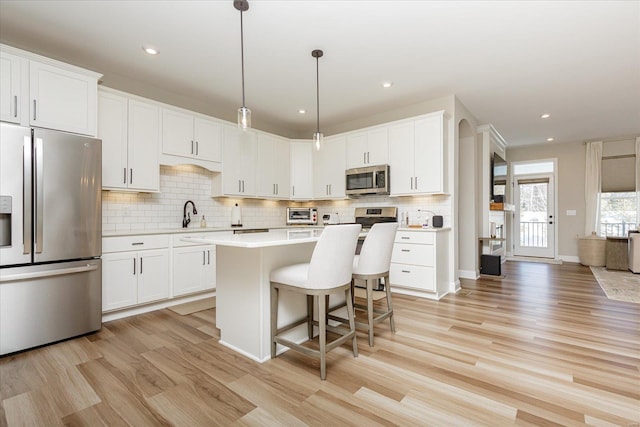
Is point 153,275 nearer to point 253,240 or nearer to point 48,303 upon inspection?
point 48,303

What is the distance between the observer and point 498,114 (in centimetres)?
496

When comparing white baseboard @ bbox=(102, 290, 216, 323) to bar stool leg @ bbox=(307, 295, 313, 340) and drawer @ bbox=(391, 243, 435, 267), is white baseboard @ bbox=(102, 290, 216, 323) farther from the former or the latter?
drawer @ bbox=(391, 243, 435, 267)

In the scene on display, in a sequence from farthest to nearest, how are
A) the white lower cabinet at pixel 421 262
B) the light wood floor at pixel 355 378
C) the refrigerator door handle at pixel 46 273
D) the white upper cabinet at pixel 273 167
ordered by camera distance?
the white upper cabinet at pixel 273 167
the white lower cabinet at pixel 421 262
the refrigerator door handle at pixel 46 273
the light wood floor at pixel 355 378

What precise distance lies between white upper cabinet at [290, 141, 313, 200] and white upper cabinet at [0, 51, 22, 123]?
11.6 feet

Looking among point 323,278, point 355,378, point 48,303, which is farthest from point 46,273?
point 355,378

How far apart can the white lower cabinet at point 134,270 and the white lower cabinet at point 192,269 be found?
0.12 meters

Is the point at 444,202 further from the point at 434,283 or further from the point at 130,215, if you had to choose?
the point at 130,215

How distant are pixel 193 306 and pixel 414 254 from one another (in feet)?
9.34

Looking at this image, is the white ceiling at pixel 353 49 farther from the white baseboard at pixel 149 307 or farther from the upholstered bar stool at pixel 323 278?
the white baseboard at pixel 149 307

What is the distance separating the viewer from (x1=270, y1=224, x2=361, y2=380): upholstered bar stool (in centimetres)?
191

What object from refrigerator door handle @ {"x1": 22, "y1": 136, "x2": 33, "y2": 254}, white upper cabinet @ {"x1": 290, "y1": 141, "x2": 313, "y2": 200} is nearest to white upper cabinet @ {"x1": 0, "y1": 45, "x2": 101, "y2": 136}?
refrigerator door handle @ {"x1": 22, "y1": 136, "x2": 33, "y2": 254}

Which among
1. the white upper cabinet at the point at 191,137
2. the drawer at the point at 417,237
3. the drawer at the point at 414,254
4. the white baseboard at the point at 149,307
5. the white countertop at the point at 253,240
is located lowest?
the white baseboard at the point at 149,307

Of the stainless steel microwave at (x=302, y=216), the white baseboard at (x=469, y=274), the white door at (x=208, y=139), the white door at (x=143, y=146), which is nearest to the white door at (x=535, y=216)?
the white baseboard at (x=469, y=274)

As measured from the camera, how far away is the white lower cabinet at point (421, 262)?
371 cm
